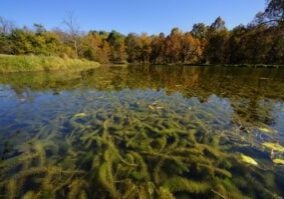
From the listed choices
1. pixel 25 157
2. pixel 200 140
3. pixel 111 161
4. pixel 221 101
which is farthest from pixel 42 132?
pixel 221 101

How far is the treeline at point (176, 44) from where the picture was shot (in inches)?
1419

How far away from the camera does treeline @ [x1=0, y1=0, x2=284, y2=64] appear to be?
118 ft

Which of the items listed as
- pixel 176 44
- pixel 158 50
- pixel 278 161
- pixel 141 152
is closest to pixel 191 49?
pixel 176 44

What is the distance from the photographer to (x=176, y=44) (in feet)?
207

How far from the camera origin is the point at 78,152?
4.23 metres

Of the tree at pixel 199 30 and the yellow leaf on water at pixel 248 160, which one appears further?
the tree at pixel 199 30

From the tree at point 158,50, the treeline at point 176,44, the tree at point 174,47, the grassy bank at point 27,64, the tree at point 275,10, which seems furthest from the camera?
the tree at point 158,50

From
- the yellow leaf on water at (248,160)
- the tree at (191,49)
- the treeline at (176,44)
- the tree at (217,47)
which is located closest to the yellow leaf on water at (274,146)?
the yellow leaf on water at (248,160)

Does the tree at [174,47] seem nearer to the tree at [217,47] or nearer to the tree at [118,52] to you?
the tree at [217,47]

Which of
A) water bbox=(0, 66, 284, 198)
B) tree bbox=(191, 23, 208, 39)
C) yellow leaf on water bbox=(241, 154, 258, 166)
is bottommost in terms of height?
water bbox=(0, 66, 284, 198)

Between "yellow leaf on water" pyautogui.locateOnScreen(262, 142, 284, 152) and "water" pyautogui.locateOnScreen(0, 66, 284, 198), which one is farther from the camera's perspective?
"yellow leaf on water" pyautogui.locateOnScreen(262, 142, 284, 152)

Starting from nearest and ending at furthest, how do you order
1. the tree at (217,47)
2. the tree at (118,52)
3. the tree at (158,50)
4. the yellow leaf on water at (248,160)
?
the yellow leaf on water at (248,160)
the tree at (217,47)
the tree at (118,52)
the tree at (158,50)

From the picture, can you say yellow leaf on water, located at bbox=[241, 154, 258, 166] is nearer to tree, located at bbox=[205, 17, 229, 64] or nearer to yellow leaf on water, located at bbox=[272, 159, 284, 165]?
yellow leaf on water, located at bbox=[272, 159, 284, 165]

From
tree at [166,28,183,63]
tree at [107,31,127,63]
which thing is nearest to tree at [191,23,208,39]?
tree at [166,28,183,63]
